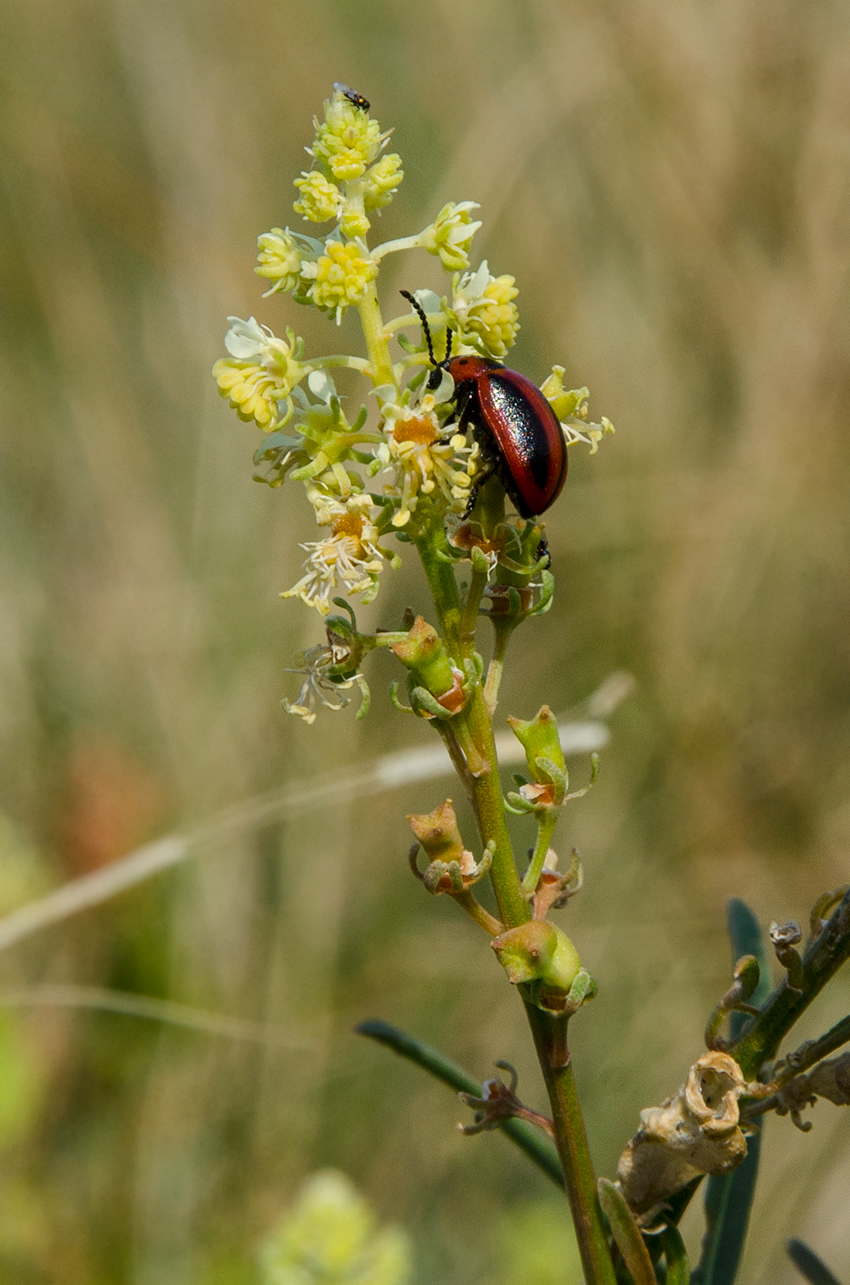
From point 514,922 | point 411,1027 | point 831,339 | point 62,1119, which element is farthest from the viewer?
point 831,339

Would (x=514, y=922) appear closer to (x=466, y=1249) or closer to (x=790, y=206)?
(x=466, y=1249)

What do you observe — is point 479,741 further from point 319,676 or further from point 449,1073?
point 449,1073

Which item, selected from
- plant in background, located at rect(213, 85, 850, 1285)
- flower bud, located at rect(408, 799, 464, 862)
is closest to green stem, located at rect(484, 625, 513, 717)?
plant in background, located at rect(213, 85, 850, 1285)

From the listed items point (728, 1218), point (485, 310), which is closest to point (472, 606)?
point (485, 310)

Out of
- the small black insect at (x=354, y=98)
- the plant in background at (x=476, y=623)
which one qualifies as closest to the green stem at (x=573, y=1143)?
the plant in background at (x=476, y=623)

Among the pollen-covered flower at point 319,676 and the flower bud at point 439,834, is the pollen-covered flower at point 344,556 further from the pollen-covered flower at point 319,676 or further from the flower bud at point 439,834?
the flower bud at point 439,834

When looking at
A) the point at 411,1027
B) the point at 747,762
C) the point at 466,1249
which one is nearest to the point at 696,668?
the point at 747,762
